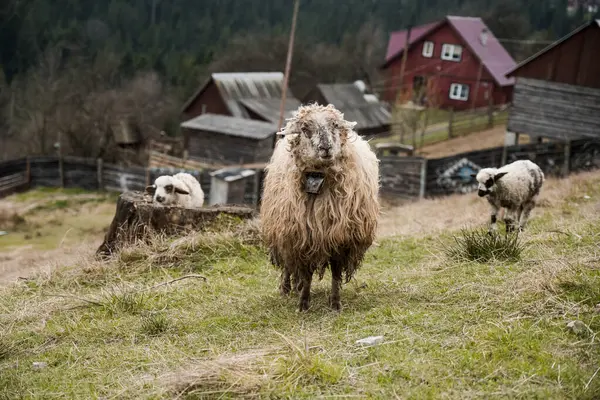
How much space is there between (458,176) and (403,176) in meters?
1.89

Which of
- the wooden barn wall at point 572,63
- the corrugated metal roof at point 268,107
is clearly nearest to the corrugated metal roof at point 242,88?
the corrugated metal roof at point 268,107

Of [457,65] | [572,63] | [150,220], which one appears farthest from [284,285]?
[457,65]

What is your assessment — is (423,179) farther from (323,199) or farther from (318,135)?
(318,135)

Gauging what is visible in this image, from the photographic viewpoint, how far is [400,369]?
17.0 feet

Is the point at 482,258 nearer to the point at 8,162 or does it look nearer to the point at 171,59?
the point at 8,162

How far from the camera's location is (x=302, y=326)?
6465 millimetres

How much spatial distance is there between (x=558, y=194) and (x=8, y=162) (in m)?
22.7

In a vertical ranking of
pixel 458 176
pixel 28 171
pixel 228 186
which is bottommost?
pixel 28 171

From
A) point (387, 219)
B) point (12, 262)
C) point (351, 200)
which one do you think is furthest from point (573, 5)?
point (351, 200)

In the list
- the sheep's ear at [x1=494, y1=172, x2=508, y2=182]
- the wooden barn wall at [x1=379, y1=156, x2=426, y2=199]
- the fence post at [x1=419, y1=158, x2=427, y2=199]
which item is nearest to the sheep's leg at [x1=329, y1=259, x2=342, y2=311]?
the sheep's ear at [x1=494, y1=172, x2=508, y2=182]

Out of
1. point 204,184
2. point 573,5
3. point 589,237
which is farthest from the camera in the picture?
point 573,5

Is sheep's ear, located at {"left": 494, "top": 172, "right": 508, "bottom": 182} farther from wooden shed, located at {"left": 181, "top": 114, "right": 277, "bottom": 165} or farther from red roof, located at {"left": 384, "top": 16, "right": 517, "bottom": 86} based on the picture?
red roof, located at {"left": 384, "top": 16, "right": 517, "bottom": 86}

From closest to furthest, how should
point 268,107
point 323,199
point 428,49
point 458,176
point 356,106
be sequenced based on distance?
point 323,199
point 458,176
point 268,107
point 356,106
point 428,49

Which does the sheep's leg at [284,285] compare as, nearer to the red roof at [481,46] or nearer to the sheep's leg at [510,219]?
the sheep's leg at [510,219]
